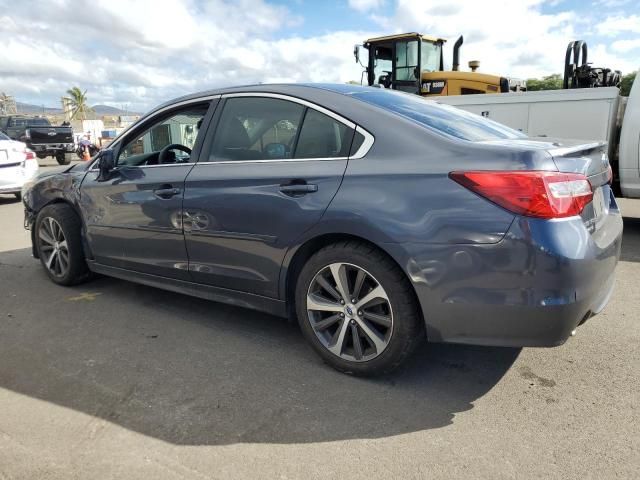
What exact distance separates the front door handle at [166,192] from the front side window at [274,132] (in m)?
0.34

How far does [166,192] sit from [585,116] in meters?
6.22

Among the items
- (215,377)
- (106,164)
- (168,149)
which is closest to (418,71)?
(168,149)

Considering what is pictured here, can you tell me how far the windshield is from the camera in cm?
1130

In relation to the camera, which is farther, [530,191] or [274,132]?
[274,132]

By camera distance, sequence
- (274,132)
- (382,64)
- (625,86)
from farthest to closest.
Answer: (625,86) → (382,64) → (274,132)

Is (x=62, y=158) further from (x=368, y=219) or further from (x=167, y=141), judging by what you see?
(x=368, y=219)

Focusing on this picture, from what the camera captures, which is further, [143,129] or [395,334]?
[143,129]

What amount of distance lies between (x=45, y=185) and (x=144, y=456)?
333 cm

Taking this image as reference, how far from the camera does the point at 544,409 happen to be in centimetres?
262

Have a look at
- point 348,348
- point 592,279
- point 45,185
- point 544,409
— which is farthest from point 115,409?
point 45,185

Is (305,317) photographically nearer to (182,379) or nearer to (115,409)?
(182,379)

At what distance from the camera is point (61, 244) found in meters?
4.63

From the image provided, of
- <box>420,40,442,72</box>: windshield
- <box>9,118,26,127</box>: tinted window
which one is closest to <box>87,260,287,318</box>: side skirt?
<box>420,40,442,72</box>: windshield

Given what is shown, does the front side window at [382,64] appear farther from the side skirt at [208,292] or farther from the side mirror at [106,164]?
the side skirt at [208,292]
